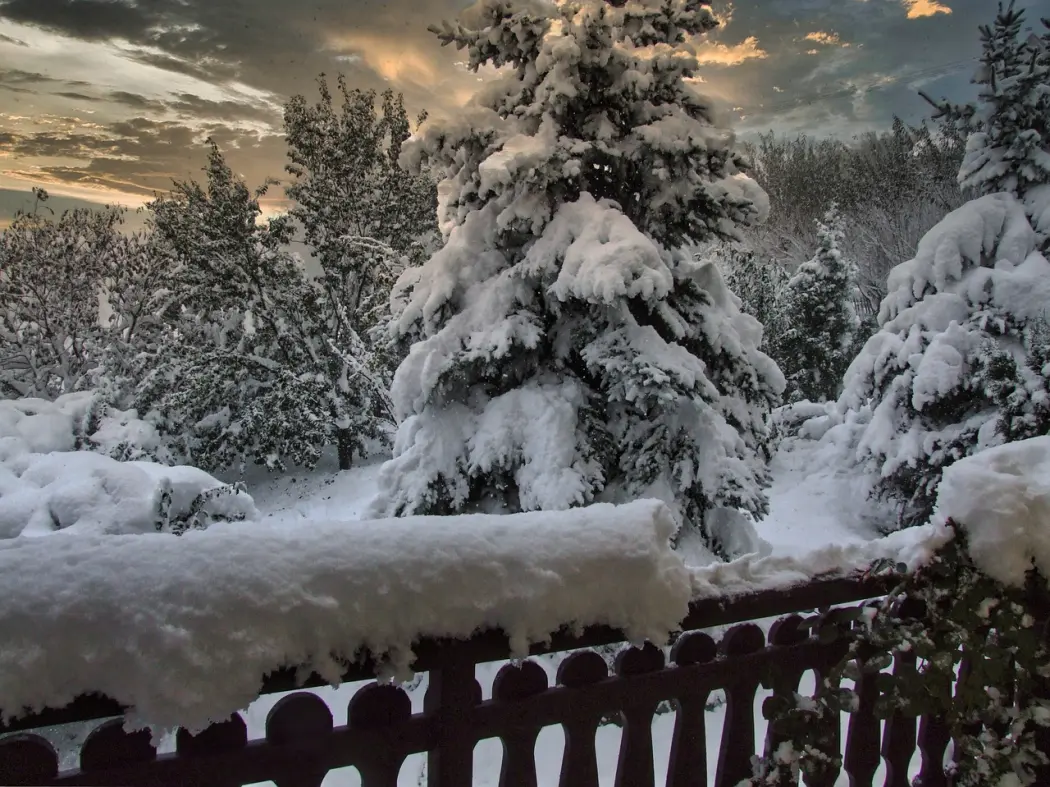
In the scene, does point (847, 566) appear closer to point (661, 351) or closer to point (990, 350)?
point (661, 351)

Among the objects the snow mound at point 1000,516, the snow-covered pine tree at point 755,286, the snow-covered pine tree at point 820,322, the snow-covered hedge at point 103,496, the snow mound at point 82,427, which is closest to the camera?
the snow mound at point 1000,516

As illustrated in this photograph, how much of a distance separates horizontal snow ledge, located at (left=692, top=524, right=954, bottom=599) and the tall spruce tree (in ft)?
25.3

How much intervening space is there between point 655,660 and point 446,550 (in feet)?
1.89

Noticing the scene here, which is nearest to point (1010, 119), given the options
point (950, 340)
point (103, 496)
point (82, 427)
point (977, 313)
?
point (977, 313)

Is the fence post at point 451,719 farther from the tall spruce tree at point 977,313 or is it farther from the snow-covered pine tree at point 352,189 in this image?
the snow-covered pine tree at point 352,189

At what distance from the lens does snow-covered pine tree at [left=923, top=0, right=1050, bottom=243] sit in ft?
27.1

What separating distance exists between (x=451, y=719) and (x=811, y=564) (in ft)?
2.93

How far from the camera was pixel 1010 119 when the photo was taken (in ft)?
27.5

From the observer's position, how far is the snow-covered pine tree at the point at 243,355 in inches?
631

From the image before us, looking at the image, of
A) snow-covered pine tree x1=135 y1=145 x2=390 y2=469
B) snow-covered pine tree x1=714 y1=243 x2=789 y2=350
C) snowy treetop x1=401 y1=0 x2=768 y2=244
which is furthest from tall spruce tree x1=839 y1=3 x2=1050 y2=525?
snow-covered pine tree x1=135 y1=145 x2=390 y2=469

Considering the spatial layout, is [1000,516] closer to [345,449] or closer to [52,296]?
[345,449]

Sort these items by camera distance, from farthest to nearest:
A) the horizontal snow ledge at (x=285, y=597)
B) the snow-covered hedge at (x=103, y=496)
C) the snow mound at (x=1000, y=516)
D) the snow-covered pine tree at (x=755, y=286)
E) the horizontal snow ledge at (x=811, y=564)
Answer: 1. the snow-covered pine tree at (x=755, y=286)
2. the snow-covered hedge at (x=103, y=496)
3. the snow mound at (x=1000, y=516)
4. the horizontal snow ledge at (x=811, y=564)
5. the horizontal snow ledge at (x=285, y=597)

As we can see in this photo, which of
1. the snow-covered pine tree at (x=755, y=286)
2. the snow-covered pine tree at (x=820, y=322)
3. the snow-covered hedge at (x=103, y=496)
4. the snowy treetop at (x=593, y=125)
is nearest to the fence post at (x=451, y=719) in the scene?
the snowy treetop at (x=593, y=125)

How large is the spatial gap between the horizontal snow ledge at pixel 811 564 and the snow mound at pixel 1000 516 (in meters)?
0.06
